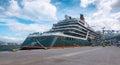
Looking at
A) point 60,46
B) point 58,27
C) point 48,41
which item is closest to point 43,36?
point 48,41

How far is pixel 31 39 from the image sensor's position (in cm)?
4697

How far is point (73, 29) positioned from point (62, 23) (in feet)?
19.3

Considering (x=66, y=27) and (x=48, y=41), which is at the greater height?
(x=66, y=27)

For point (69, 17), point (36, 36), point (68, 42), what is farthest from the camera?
point (69, 17)

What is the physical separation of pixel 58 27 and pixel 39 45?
19531 millimetres

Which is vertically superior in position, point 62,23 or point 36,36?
point 62,23

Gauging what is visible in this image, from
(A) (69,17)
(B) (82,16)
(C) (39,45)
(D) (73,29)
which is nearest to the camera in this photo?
(C) (39,45)

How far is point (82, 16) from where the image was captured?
92.4 m

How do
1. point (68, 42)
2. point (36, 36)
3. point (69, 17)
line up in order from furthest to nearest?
1. point (69, 17)
2. point (68, 42)
3. point (36, 36)

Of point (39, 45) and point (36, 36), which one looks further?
point (36, 36)

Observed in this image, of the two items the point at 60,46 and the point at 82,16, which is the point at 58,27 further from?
the point at 82,16

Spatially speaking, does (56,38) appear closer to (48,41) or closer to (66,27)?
(48,41)

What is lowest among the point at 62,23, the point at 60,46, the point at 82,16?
the point at 60,46

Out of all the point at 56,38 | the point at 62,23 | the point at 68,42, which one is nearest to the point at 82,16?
the point at 62,23
